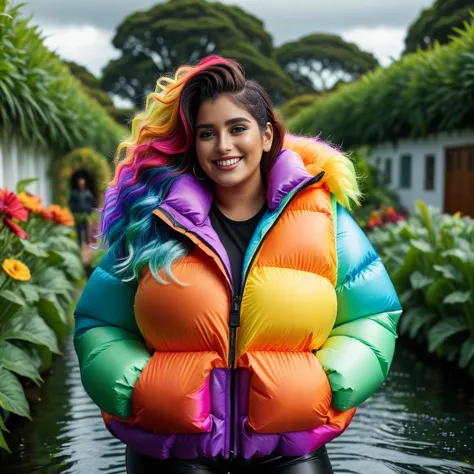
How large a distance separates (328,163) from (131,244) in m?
0.71

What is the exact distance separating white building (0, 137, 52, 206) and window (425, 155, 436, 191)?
8.65 metres

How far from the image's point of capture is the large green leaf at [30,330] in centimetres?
505

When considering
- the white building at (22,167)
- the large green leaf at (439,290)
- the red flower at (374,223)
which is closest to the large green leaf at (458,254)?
the large green leaf at (439,290)

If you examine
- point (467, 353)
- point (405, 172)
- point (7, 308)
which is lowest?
point (467, 353)

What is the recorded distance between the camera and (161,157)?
2.57 m

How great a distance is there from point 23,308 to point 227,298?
3.51 meters

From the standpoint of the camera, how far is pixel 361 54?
68.2 metres

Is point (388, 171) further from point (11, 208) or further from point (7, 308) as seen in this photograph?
point (11, 208)

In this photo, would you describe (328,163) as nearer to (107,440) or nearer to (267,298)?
(267,298)

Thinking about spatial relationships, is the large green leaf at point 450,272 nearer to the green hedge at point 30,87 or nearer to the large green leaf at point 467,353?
the large green leaf at point 467,353

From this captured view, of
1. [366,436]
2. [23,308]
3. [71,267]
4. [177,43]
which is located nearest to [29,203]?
[23,308]

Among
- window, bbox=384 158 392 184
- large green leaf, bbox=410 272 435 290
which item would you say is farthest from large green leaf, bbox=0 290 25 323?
window, bbox=384 158 392 184

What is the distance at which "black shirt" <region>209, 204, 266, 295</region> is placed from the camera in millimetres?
2418

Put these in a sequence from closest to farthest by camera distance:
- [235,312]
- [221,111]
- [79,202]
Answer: [235,312] → [221,111] → [79,202]
